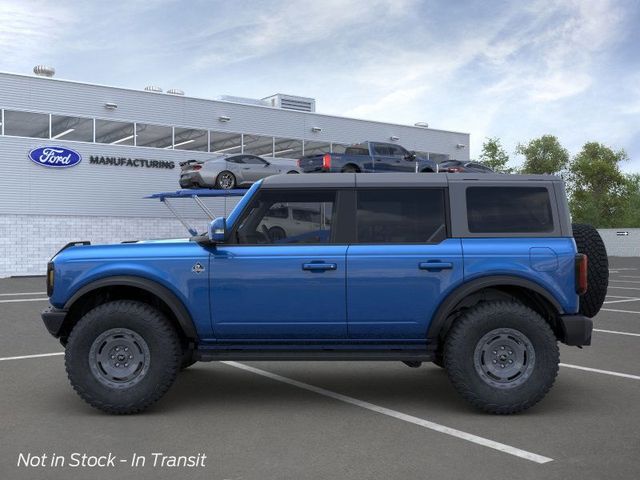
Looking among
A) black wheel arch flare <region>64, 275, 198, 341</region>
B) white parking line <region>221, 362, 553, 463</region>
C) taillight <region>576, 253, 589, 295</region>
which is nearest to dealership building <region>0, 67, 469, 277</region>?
white parking line <region>221, 362, 553, 463</region>

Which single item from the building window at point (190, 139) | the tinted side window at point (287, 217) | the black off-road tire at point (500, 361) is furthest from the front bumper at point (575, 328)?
the building window at point (190, 139)

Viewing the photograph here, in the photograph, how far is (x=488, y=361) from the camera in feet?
18.7

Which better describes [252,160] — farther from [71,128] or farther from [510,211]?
[510,211]

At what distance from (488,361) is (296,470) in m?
2.16

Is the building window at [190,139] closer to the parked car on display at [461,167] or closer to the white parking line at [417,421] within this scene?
the parked car on display at [461,167]

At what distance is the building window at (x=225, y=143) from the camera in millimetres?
33281

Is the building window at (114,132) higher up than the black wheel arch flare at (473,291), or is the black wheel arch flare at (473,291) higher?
the building window at (114,132)

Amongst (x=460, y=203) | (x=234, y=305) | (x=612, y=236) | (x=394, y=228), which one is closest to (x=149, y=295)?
(x=234, y=305)

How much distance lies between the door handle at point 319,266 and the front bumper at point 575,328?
197 cm

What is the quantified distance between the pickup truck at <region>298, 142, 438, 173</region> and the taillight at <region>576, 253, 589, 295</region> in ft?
53.5

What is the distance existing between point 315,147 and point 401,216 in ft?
101

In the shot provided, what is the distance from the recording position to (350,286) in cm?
575

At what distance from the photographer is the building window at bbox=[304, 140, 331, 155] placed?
118 feet

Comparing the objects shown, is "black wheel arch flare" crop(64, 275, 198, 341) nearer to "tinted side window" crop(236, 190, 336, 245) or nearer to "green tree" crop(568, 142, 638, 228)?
"tinted side window" crop(236, 190, 336, 245)
